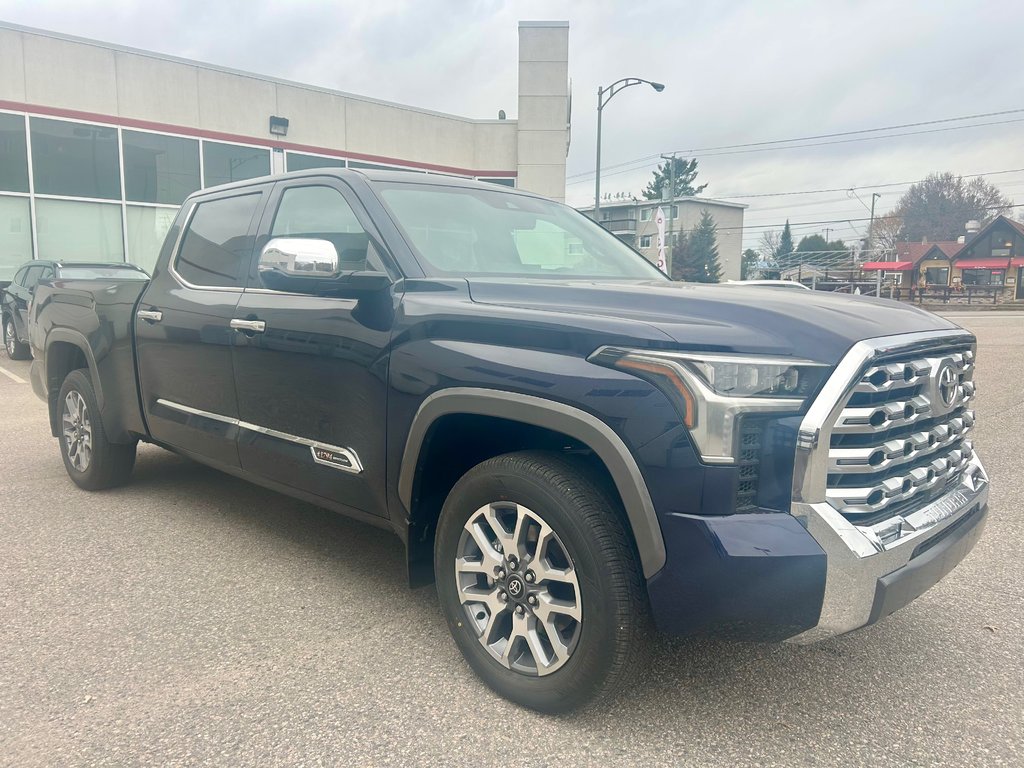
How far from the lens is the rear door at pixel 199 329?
3.77 m

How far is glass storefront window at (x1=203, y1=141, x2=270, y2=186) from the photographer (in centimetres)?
1759

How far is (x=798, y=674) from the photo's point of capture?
2840 mm

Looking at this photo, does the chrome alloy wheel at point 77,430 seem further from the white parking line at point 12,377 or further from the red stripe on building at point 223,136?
the red stripe on building at point 223,136

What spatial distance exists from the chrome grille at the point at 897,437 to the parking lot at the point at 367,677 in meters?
0.74

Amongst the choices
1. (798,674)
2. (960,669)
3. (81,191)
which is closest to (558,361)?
(798,674)

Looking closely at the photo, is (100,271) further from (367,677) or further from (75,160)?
(367,677)

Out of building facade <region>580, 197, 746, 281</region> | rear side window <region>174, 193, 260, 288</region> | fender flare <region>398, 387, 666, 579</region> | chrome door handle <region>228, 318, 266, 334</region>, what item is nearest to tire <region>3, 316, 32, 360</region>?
rear side window <region>174, 193, 260, 288</region>

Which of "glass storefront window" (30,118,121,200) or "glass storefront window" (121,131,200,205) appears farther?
"glass storefront window" (121,131,200,205)

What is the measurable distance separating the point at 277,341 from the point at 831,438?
7.46ft

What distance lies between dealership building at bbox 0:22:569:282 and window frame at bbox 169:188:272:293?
45.7 feet

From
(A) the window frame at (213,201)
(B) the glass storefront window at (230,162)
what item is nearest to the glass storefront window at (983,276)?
(B) the glass storefront window at (230,162)

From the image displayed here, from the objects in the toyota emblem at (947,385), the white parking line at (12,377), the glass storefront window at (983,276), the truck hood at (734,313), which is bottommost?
the white parking line at (12,377)

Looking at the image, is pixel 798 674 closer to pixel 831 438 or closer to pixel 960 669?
pixel 960 669

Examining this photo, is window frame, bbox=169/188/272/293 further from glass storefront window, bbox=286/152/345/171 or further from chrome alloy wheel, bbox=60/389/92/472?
glass storefront window, bbox=286/152/345/171
